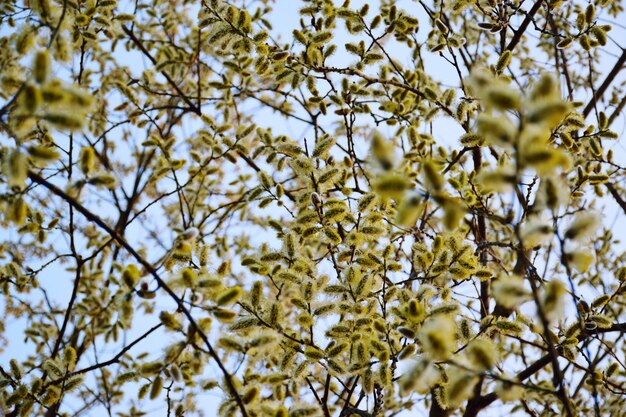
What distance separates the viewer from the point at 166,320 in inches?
57.6

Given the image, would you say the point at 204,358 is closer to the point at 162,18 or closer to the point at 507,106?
the point at 507,106

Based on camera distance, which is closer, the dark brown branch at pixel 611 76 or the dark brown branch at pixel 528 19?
the dark brown branch at pixel 528 19

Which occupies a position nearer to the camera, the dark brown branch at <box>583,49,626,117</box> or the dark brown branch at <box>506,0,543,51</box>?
the dark brown branch at <box>506,0,543,51</box>

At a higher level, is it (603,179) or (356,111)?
(356,111)

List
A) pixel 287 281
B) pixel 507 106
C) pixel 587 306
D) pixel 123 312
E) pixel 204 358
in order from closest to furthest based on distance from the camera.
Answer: pixel 507 106
pixel 123 312
pixel 204 358
pixel 287 281
pixel 587 306

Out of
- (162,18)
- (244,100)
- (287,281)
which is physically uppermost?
(162,18)

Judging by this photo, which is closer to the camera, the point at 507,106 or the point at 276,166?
the point at 507,106

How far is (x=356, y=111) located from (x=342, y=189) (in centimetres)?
72

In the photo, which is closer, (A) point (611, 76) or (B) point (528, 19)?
(B) point (528, 19)

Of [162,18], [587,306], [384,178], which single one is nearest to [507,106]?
[384,178]

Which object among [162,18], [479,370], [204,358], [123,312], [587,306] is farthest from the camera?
[162,18]

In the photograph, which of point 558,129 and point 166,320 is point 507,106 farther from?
point 558,129

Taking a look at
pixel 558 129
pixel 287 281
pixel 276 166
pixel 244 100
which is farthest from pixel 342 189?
pixel 244 100

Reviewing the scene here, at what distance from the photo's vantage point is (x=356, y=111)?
3.06 m
